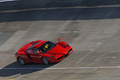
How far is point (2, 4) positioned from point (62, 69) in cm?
1582

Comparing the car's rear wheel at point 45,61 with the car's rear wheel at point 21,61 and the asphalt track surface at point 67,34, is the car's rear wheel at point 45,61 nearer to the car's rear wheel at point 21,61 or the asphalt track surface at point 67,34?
the asphalt track surface at point 67,34

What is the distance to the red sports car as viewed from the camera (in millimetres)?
13590

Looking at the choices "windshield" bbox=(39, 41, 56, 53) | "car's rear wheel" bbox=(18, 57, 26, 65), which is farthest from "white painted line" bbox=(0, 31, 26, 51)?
"windshield" bbox=(39, 41, 56, 53)

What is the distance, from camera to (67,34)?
18688mm

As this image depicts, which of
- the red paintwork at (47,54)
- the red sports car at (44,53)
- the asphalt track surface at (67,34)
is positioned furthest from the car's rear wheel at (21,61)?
the asphalt track surface at (67,34)

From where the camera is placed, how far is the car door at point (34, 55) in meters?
14.1

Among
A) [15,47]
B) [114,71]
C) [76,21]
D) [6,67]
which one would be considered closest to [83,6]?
[76,21]

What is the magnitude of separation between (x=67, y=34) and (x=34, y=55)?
514 cm

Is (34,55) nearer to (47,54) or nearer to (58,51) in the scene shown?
(47,54)

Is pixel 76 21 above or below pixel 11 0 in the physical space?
below

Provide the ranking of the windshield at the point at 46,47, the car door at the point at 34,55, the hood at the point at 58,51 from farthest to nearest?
the windshield at the point at 46,47
the car door at the point at 34,55
the hood at the point at 58,51

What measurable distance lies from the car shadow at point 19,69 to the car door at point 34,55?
0.35 m

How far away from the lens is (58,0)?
2412cm

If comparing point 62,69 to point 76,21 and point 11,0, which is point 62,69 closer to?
point 76,21
